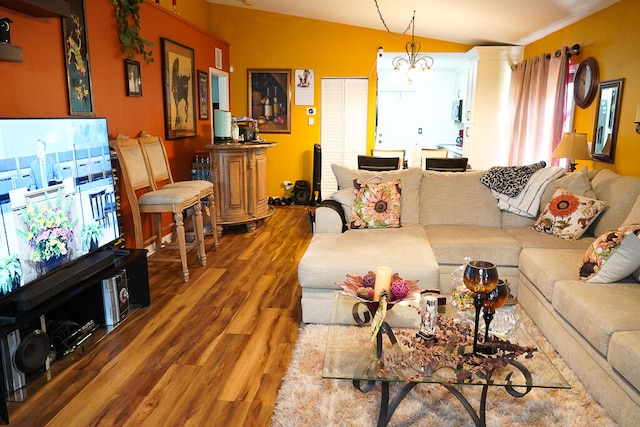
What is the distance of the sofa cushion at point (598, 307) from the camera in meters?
2.18

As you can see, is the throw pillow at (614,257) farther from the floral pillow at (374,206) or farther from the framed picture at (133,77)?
the framed picture at (133,77)

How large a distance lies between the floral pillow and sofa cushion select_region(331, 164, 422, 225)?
0.64 feet

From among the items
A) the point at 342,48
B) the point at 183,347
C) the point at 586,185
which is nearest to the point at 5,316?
the point at 183,347

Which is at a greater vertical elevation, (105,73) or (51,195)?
(105,73)

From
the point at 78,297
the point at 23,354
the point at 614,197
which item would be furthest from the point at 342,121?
the point at 23,354

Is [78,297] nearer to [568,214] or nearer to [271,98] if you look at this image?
[568,214]

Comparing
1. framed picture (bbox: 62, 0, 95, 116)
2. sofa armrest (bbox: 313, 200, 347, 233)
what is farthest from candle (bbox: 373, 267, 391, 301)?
framed picture (bbox: 62, 0, 95, 116)

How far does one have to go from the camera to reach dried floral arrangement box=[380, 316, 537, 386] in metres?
1.84

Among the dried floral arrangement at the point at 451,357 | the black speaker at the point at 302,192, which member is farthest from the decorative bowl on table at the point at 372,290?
the black speaker at the point at 302,192

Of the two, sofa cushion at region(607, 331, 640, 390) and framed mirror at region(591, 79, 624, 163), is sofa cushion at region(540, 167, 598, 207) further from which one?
sofa cushion at region(607, 331, 640, 390)

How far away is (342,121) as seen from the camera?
24.3ft

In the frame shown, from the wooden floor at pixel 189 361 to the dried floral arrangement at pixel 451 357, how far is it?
70 centimetres

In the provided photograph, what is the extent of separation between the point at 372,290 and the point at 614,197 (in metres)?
2.14

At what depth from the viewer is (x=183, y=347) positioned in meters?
2.84
